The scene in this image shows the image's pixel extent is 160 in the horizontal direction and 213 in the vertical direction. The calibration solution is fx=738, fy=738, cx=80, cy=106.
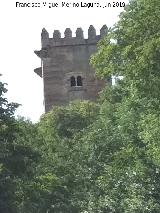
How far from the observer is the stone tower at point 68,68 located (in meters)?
67.3

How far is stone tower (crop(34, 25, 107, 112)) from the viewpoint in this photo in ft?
221

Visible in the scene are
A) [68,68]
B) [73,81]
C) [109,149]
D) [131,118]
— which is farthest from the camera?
[68,68]

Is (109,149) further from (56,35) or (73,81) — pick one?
(56,35)

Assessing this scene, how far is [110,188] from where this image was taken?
3139 centimetres

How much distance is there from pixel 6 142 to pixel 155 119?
5141 mm

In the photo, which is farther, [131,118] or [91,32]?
[91,32]

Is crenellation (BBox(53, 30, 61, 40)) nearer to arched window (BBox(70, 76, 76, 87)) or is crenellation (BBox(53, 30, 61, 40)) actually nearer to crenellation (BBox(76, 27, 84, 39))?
crenellation (BBox(76, 27, 84, 39))

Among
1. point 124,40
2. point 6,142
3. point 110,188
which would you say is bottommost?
point 110,188

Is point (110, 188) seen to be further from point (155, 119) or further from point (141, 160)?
point (155, 119)

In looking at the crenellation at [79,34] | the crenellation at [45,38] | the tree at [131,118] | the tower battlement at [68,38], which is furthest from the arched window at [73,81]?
the tree at [131,118]

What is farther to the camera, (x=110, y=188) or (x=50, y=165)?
(x=50, y=165)

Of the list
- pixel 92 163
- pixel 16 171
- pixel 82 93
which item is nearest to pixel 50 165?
pixel 92 163

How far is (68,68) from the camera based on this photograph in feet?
224

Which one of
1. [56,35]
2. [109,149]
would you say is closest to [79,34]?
[56,35]
